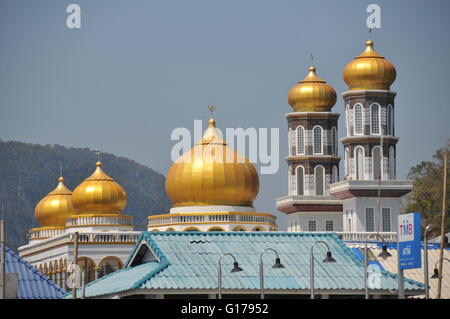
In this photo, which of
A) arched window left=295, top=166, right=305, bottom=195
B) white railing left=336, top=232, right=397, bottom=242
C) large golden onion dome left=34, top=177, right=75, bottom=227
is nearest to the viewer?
white railing left=336, top=232, right=397, bottom=242

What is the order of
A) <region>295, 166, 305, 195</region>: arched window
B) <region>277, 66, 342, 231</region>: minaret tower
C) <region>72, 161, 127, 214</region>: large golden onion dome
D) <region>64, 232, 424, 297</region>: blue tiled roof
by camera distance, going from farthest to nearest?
<region>295, 166, 305, 195</region>: arched window
<region>277, 66, 342, 231</region>: minaret tower
<region>72, 161, 127, 214</region>: large golden onion dome
<region>64, 232, 424, 297</region>: blue tiled roof

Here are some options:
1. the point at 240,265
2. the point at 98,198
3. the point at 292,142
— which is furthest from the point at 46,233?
the point at 240,265

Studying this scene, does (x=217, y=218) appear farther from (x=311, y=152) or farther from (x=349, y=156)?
(x=311, y=152)

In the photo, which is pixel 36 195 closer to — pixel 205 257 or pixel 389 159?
pixel 389 159

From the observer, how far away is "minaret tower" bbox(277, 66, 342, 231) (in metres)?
90.5

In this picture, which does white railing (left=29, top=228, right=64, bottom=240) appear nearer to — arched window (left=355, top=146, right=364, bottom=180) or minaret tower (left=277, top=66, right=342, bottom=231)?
minaret tower (left=277, top=66, right=342, bottom=231)

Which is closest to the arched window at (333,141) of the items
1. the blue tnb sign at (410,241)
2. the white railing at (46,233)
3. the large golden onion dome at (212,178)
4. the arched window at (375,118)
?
the arched window at (375,118)

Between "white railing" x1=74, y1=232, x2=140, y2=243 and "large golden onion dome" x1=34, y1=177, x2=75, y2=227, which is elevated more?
"large golden onion dome" x1=34, y1=177, x2=75, y2=227

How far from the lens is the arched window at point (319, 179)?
91.2 meters

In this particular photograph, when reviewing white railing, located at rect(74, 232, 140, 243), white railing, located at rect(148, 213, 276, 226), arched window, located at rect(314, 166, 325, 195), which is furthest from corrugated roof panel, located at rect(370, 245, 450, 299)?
arched window, located at rect(314, 166, 325, 195)

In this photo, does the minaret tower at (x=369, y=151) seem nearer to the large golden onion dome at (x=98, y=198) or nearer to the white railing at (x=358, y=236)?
the white railing at (x=358, y=236)

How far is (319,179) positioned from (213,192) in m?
12.7

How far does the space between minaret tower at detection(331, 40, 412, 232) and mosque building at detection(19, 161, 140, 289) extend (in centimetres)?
1237
